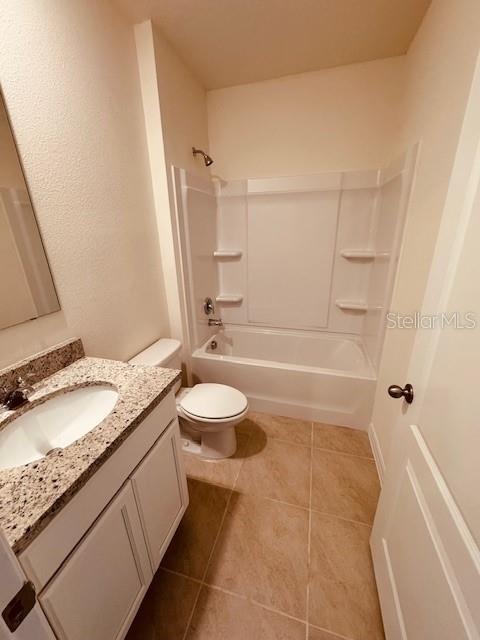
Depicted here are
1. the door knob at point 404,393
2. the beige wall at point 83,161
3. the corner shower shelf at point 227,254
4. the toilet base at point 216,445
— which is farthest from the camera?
the corner shower shelf at point 227,254

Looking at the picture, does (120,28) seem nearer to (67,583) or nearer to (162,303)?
(162,303)

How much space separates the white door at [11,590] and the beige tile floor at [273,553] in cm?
93

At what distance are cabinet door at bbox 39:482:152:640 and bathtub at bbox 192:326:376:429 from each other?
124cm

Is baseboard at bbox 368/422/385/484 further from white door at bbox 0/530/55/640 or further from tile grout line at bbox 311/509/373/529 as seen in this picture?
white door at bbox 0/530/55/640

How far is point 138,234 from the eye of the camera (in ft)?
5.12

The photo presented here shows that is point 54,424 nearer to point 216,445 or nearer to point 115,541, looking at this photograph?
point 115,541

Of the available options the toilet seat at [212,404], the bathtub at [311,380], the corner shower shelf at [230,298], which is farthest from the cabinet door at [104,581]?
the corner shower shelf at [230,298]

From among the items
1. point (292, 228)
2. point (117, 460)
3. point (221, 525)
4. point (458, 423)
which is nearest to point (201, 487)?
point (221, 525)

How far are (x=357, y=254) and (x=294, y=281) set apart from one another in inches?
22.5

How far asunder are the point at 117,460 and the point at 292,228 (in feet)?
6.97

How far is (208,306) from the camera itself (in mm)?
2357

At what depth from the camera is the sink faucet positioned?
34.4 inches

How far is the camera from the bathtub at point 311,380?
1.84 meters

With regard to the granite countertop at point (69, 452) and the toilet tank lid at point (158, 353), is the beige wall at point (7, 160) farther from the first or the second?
the toilet tank lid at point (158, 353)
